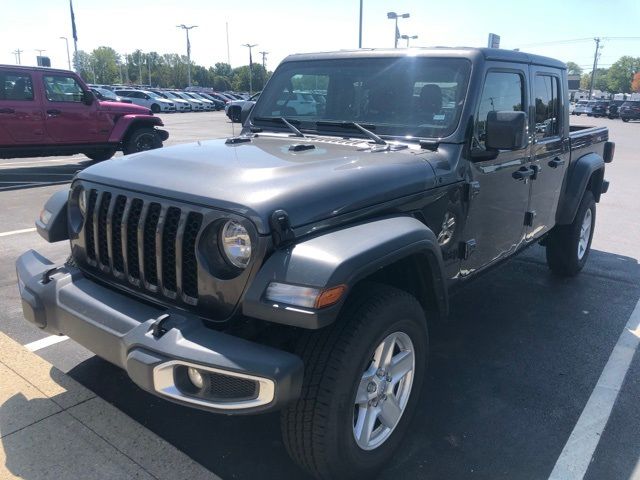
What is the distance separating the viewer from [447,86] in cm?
341

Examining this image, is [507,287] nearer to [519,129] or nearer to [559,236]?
[559,236]

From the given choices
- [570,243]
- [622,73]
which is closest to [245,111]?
[570,243]

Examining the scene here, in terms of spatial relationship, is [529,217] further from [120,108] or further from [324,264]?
[120,108]

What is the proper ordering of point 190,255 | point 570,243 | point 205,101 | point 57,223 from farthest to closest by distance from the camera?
point 205,101 → point 570,243 → point 57,223 → point 190,255

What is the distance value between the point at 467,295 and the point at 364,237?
2.89 meters

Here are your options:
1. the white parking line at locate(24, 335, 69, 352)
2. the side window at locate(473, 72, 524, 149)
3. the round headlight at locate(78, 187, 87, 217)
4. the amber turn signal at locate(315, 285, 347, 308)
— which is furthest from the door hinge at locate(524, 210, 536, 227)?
the white parking line at locate(24, 335, 69, 352)

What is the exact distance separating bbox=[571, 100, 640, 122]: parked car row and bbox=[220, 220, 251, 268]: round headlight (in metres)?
45.7

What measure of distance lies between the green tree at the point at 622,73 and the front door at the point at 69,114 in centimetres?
14124

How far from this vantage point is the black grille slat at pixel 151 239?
2502 mm

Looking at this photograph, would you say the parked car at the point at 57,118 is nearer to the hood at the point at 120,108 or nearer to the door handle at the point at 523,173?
the hood at the point at 120,108

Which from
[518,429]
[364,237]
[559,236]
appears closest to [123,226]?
[364,237]

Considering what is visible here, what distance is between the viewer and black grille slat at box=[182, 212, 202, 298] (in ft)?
7.74

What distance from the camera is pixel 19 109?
10297 millimetres

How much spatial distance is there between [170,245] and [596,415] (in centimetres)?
252
